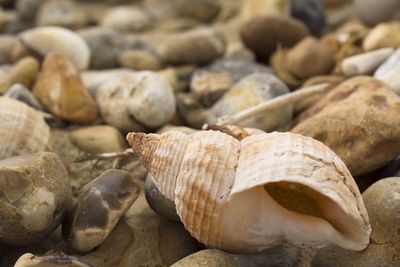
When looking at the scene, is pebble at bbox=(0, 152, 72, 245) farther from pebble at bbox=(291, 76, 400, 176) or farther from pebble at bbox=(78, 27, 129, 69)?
pebble at bbox=(78, 27, 129, 69)

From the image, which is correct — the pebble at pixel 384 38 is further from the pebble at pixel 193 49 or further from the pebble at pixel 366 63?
the pebble at pixel 193 49

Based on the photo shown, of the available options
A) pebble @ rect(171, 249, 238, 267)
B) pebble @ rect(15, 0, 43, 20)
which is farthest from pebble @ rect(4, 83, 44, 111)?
pebble @ rect(15, 0, 43, 20)

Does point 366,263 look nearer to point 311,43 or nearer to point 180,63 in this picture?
→ point 311,43

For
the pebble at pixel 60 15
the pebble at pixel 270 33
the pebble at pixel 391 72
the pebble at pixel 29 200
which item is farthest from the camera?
the pebble at pixel 60 15

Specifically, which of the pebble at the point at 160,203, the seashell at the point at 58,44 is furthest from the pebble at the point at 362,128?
the seashell at the point at 58,44

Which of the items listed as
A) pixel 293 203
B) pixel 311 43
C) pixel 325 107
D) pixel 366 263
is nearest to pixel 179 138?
pixel 293 203

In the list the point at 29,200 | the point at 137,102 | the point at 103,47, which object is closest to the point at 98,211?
the point at 29,200

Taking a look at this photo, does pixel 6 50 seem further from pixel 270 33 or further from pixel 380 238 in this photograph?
pixel 380 238
